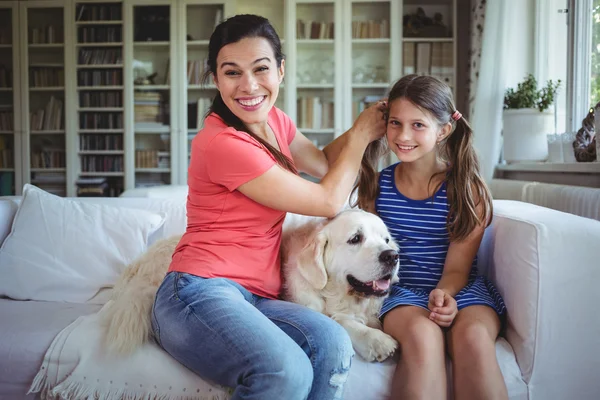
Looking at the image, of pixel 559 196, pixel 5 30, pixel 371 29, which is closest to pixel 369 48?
pixel 371 29

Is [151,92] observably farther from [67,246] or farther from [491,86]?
[67,246]

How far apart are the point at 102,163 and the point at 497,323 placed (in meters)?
4.48

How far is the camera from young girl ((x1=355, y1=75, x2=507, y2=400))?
1.26 metres

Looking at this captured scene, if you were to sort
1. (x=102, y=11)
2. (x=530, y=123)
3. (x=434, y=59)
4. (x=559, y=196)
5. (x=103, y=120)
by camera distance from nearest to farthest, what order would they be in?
(x=559, y=196) < (x=530, y=123) < (x=434, y=59) < (x=102, y=11) < (x=103, y=120)

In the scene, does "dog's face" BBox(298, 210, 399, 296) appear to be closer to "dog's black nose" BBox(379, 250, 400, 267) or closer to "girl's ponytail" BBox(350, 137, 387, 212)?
"dog's black nose" BBox(379, 250, 400, 267)

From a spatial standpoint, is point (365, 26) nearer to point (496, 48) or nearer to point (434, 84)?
point (496, 48)

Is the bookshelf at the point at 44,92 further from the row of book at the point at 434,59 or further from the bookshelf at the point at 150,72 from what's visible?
the row of book at the point at 434,59

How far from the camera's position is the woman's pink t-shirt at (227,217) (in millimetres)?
1325

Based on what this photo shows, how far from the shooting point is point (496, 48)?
3654 mm

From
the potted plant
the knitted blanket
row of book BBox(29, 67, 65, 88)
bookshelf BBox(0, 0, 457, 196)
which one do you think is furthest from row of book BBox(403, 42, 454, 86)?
the knitted blanket

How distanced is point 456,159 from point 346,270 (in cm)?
52

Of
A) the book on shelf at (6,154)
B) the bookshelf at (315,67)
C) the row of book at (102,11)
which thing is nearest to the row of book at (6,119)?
the book on shelf at (6,154)

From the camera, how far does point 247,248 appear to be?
1.37 meters

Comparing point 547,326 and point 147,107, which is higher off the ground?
point 147,107
